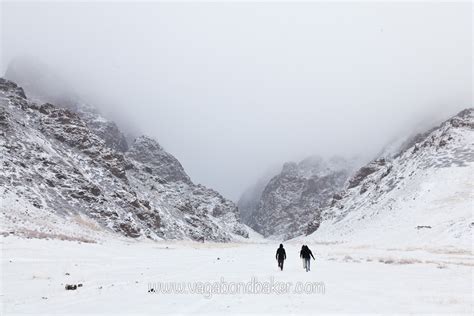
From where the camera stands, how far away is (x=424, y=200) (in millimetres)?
91438

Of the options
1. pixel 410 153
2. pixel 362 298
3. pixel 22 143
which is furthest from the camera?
pixel 410 153

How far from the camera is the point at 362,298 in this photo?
46.9 ft

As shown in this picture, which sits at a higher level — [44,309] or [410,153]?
[410,153]

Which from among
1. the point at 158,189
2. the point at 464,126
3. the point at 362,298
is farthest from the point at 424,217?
the point at 158,189

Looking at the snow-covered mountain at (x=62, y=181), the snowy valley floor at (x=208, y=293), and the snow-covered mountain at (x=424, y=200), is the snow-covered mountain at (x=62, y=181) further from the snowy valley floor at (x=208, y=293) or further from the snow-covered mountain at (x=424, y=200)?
the snow-covered mountain at (x=424, y=200)

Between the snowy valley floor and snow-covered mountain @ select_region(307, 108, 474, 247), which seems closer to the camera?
the snowy valley floor

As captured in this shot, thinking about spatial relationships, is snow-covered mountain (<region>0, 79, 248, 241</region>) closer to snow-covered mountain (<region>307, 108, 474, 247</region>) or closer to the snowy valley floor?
the snowy valley floor

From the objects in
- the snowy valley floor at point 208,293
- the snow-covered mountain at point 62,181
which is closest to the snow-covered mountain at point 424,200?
the snowy valley floor at point 208,293

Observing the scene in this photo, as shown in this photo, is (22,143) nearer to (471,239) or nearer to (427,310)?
(471,239)

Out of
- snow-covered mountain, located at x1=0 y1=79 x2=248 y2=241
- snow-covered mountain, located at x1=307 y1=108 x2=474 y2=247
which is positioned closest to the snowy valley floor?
snow-covered mountain, located at x1=0 y1=79 x2=248 y2=241

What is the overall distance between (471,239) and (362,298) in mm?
48148

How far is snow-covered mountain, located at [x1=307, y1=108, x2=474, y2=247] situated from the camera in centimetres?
7138

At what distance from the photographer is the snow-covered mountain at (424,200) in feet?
234

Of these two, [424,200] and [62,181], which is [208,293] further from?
[424,200]
